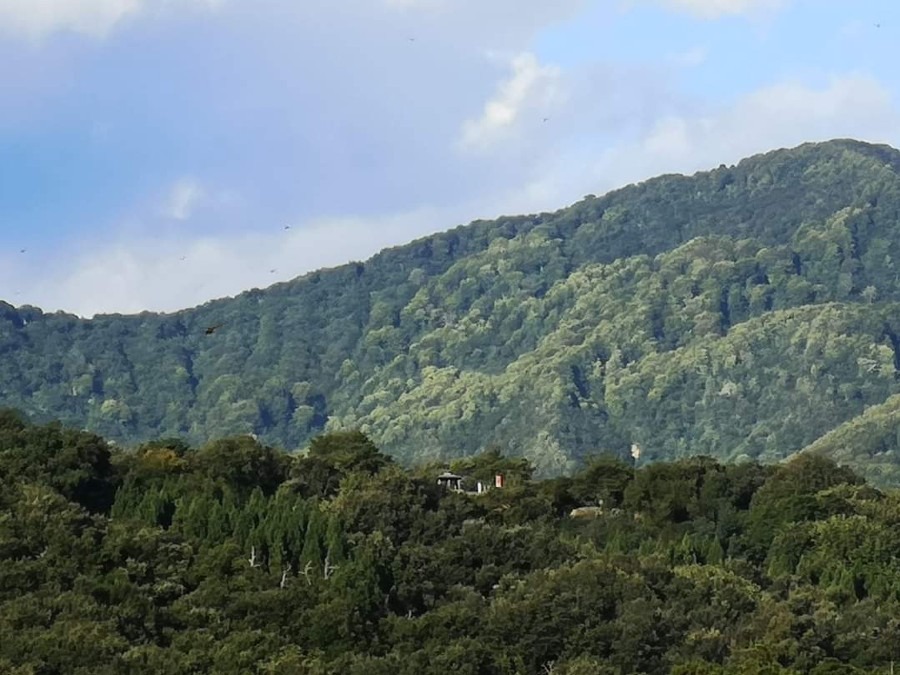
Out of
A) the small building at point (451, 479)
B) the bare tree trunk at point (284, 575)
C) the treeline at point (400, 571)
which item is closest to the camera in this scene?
the treeline at point (400, 571)

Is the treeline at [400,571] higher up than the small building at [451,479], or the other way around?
the small building at [451,479]

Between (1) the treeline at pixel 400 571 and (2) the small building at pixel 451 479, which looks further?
(2) the small building at pixel 451 479

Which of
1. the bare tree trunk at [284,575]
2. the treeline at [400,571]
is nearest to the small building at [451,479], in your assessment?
the treeline at [400,571]

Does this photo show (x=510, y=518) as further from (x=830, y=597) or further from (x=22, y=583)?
(x=22, y=583)

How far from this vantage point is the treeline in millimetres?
68500

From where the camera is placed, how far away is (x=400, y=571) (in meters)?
79.6

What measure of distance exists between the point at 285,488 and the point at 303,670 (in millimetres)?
29000

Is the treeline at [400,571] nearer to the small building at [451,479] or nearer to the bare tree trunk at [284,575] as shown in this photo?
the bare tree trunk at [284,575]

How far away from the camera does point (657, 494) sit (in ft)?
338

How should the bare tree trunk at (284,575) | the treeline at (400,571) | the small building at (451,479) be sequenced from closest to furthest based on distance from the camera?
the treeline at (400,571)
the bare tree trunk at (284,575)
the small building at (451,479)

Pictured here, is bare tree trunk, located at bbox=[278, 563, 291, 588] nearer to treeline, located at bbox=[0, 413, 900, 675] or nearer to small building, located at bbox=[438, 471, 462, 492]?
treeline, located at bbox=[0, 413, 900, 675]

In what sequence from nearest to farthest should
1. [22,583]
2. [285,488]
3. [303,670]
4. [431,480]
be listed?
1. [303,670]
2. [22,583]
3. [285,488]
4. [431,480]

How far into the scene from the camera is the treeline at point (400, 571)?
68.5m

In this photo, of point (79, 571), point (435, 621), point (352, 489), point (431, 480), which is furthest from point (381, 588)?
point (431, 480)
